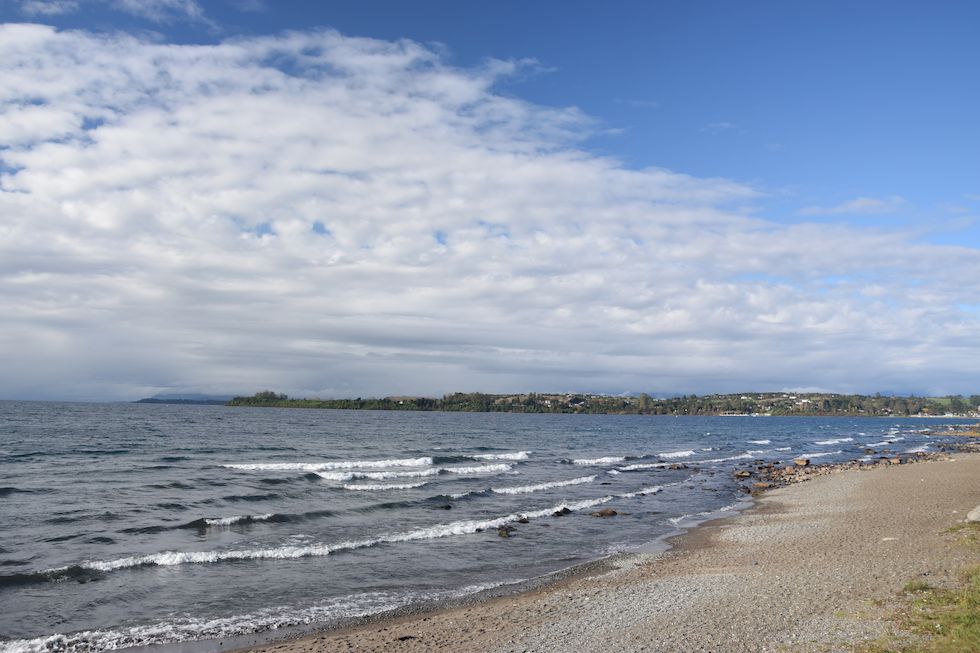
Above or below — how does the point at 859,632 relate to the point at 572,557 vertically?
above

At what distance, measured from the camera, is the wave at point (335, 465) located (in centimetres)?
4028

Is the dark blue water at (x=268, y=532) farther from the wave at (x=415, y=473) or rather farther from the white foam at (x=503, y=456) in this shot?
the white foam at (x=503, y=456)

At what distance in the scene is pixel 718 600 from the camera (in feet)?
42.4

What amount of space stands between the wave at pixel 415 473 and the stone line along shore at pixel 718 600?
20.8 meters

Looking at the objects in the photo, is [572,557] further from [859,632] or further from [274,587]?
[859,632]

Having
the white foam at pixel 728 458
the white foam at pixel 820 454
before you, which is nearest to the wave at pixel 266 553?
the white foam at pixel 728 458

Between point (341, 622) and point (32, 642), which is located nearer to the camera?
point (32, 642)

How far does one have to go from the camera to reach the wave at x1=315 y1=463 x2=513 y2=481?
37094 millimetres

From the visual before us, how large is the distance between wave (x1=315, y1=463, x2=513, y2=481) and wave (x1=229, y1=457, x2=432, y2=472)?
3.00m

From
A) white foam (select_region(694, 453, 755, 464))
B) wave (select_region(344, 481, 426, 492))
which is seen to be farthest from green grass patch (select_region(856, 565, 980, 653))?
white foam (select_region(694, 453, 755, 464))

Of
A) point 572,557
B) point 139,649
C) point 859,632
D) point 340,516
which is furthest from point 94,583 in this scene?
point 859,632

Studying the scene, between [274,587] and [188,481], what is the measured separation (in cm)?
1924

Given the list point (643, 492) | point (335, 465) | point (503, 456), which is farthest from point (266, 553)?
A: point (503, 456)

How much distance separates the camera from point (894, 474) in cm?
4019
